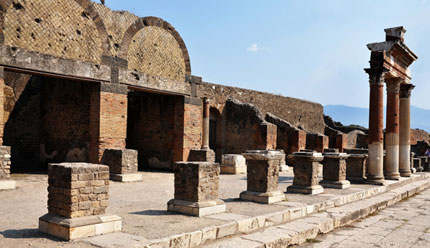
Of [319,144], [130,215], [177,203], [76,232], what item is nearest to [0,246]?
[76,232]

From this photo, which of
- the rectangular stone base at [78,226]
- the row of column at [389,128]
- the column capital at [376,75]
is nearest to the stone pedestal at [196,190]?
the rectangular stone base at [78,226]

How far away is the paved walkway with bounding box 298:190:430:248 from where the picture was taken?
534 cm

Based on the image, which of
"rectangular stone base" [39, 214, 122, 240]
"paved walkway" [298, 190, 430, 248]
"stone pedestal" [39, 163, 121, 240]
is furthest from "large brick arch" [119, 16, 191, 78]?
"paved walkway" [298, 190, 430, 248]

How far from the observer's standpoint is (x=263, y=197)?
6.80 metres

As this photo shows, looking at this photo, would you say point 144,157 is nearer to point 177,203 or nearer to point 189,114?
point 189,114

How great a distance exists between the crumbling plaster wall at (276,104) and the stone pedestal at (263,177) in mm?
7771

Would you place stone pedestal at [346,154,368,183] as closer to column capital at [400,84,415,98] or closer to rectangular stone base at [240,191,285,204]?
column capital at [400,84,415,98]

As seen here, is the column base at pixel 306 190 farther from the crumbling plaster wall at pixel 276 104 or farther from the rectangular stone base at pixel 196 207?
the crumbling plaster wall at pixel 276 104

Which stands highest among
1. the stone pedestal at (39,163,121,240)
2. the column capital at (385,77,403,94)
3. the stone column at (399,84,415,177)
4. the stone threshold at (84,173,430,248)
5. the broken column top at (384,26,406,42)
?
the broken column top at (384,26,406,42)

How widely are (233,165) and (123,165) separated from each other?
15.0 ft

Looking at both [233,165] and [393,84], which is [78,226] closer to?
[233,165]

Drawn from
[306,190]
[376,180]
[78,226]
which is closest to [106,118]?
[306,190]

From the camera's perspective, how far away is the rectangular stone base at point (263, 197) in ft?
22.2

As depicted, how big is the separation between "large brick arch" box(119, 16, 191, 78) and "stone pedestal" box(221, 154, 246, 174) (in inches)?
135
